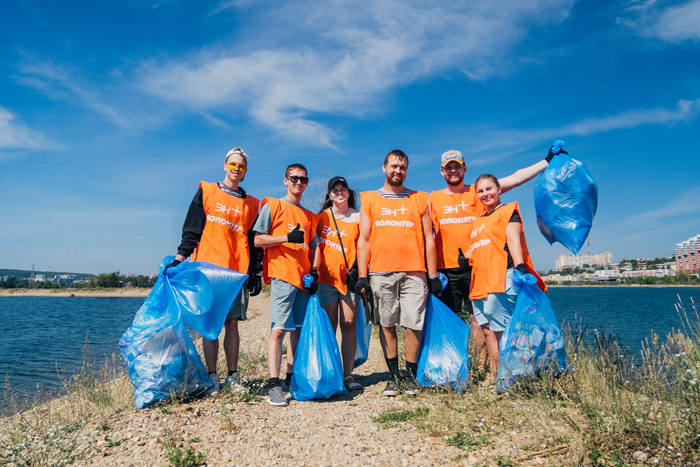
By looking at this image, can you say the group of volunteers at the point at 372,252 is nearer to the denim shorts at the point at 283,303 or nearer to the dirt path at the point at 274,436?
the denim shorts at the point at 283,303

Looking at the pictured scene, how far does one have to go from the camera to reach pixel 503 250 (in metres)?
3.59

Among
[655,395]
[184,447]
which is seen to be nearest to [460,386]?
[655,395]

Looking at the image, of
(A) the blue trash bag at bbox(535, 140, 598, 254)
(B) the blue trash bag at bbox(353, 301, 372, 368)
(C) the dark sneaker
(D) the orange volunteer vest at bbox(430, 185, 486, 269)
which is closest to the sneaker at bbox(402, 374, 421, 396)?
(B) the blue trash bag at bbox(353, 301, 372, 368)

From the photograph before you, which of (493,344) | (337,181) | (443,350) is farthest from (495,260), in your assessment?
(337,181)

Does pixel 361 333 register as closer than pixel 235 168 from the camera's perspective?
No

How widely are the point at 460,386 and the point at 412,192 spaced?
5.79 ft

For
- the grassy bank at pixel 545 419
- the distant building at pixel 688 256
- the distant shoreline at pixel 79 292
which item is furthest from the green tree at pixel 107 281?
the distant building at pixel 688 256

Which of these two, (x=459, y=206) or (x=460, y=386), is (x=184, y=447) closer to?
(x=460, y=386)

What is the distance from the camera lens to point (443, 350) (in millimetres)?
3648

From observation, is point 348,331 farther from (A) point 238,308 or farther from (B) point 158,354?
(B) point 158,354

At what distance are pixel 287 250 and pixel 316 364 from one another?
1044mm

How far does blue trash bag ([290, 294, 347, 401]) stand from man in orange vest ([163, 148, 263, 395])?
23.9 inches

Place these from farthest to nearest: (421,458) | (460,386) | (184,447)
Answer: (460,386), (184,447), (421,458)

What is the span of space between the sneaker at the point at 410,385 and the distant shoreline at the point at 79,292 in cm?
8184
